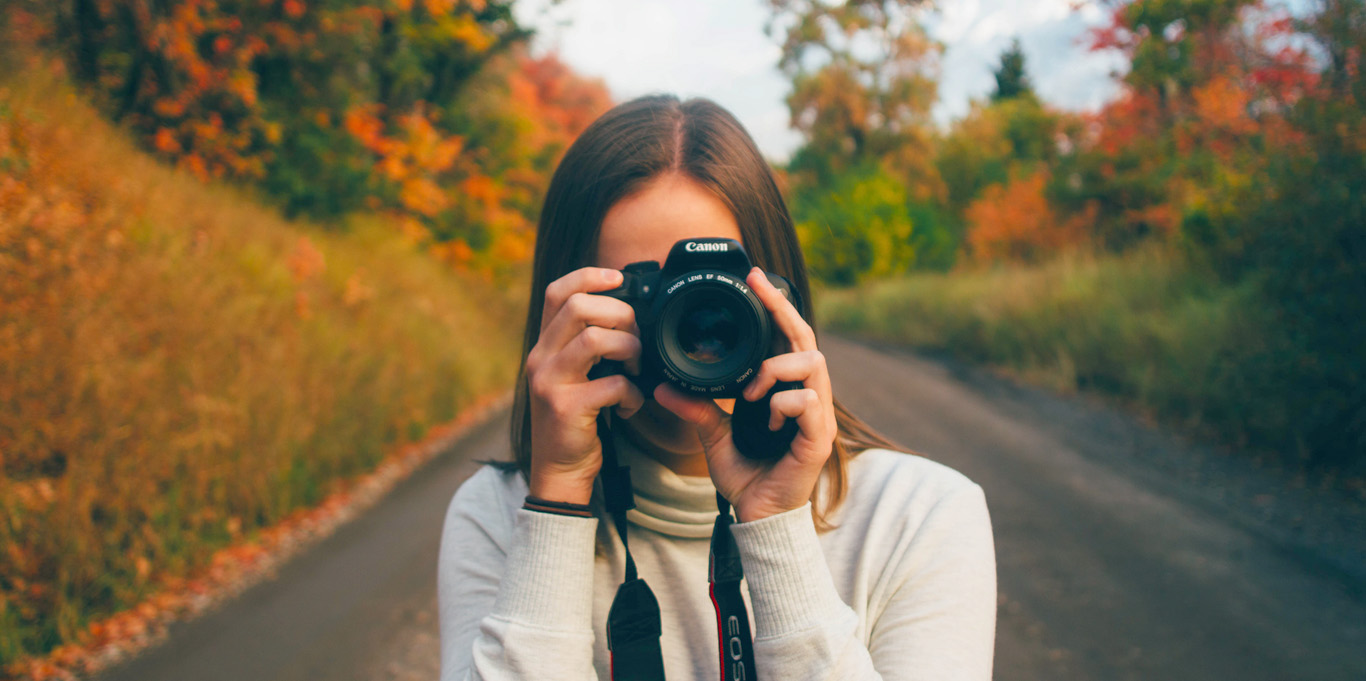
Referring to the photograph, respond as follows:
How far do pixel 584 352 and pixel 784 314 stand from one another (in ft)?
1.01

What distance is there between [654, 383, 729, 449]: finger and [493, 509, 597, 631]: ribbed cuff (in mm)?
213

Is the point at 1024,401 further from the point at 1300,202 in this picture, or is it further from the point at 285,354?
the point at 285,354

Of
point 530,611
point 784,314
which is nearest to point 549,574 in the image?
point 530,611

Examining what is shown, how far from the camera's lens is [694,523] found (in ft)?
3.86

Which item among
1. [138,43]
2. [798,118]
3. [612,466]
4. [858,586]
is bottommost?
[858,586]

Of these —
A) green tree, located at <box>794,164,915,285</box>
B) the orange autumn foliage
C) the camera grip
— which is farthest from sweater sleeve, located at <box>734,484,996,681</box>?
green tree, located at <box>794,164,915,285</box>

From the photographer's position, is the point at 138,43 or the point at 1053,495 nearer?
the point at 1053,495

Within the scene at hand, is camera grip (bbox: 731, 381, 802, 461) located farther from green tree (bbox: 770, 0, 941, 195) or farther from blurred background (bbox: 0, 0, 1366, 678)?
green tree (bbox: 770, 0, 941, 195)

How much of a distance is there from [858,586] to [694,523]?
270mm

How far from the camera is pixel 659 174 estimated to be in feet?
3.88

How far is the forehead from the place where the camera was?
3.86ft

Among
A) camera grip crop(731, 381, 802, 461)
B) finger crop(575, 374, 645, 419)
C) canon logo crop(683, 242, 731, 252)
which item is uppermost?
canon logo crop(683, 242, 731, 252)

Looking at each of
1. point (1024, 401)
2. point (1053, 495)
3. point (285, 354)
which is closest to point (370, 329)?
point (285, 354)

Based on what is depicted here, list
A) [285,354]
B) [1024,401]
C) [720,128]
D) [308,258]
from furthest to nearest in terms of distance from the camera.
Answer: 1. [1024,401]
2. [308,258]
3. [285,354]
4. [720,128]
